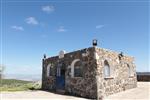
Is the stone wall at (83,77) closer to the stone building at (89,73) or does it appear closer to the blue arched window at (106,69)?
the stone building at (89,73)

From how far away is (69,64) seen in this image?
608 inches

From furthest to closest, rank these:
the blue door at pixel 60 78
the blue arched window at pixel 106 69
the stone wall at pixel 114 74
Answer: the blue door at pixel 60 78, the blue arched window at pixel 106 69, the stone wall at pixel 114 74

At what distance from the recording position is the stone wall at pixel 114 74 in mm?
13495

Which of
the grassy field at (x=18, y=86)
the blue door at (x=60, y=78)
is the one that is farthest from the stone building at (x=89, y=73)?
the grassy field at (x=18, y=86)

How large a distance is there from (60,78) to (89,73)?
3666 mm

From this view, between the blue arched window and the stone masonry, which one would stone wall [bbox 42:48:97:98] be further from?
the blue arched window

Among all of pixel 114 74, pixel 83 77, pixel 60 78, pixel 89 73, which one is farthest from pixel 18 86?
pixel 114 74

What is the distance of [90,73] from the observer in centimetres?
1352

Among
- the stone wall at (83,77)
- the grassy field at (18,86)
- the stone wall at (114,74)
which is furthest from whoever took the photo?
the grassy field at (18,86)

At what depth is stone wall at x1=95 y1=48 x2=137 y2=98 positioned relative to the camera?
13.5m

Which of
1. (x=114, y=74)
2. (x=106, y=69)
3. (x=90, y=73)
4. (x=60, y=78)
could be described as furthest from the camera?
(x=60, y=78)

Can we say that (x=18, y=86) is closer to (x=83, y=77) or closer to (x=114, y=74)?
(x=83, y=77)

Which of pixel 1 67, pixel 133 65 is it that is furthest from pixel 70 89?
pixel 1 67

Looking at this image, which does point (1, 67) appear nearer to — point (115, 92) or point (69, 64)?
point (69, 64)
